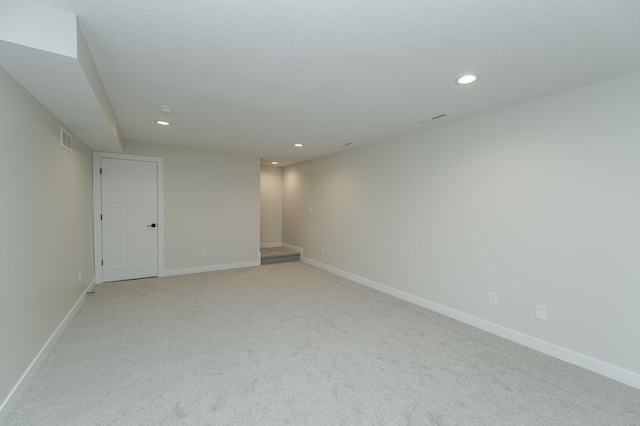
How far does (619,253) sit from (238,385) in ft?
10.2

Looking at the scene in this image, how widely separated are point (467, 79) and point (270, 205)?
5681mm

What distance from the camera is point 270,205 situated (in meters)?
7.28

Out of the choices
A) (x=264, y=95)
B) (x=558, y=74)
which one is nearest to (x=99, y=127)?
(x=264, y=95)

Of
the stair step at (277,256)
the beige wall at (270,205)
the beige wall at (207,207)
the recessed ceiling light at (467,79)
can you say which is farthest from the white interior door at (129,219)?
the recessed ceiling light at (467,79)

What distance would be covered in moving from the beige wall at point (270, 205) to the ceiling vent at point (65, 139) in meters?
4.25

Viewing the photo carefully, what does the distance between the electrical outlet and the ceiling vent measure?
4.95 m

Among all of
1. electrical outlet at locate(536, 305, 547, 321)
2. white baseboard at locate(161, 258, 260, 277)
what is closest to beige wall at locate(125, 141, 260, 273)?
white baseboard at locate(161, 258, 260, 277)

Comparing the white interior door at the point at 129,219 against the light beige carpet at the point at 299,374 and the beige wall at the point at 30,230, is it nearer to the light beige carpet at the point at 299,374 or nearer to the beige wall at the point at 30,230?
the light beige carpet at the point at 299,374

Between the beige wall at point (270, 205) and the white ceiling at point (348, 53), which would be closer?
the white ceiling at point (348, 53)

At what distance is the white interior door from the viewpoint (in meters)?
4.48

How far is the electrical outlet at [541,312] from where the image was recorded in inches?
102

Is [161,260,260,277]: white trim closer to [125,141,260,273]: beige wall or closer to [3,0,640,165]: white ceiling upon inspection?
[125,141,260,273]: beige wall

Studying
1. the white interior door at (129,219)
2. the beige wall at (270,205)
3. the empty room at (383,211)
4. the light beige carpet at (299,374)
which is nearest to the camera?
the empty room at (383,211)

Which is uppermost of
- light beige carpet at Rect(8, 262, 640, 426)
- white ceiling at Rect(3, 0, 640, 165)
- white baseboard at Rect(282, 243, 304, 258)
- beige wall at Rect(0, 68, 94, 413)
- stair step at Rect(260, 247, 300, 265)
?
white ceiling at Rect(3, 0, 640, 165)
